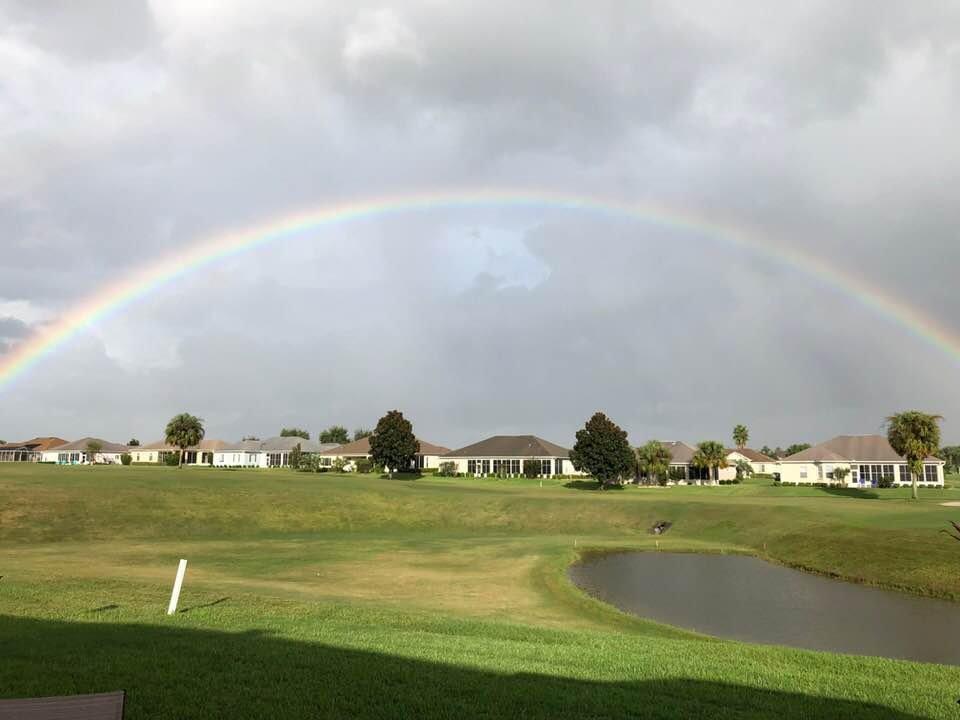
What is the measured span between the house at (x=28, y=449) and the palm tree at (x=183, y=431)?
73.7m

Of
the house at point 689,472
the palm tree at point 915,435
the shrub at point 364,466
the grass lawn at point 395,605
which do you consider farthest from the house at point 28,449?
the palm tree at point 915,435

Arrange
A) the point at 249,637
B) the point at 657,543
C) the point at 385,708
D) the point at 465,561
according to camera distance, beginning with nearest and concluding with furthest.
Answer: the point at 385,708 → the point at 249,637 → the point at 465,561 → the point at 657,543

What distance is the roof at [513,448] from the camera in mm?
114812

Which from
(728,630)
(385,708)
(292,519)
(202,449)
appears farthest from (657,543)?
(202,449)

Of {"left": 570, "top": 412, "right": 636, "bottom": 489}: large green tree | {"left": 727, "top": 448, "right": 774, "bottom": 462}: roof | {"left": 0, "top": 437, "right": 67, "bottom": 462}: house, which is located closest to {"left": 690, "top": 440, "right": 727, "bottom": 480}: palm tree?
{"left": 570, "top": 412, "right": 636, "bottom": 489}: large green tree

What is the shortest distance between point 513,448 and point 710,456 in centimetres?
3167

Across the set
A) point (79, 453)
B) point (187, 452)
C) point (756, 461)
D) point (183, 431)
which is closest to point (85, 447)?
point (79, 453)

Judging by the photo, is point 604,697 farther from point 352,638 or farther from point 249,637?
point 249,637

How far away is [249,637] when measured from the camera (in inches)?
526

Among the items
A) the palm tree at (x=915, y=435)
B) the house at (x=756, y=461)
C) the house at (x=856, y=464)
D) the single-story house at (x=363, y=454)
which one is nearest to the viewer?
the palm tree at (x=915, y=435)

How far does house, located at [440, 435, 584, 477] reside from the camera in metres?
113

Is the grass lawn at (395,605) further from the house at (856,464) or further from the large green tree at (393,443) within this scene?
the house at (856,464)

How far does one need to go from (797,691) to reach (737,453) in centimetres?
14111

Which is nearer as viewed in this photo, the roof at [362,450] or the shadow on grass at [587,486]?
the shadow on grass at [587,486]
